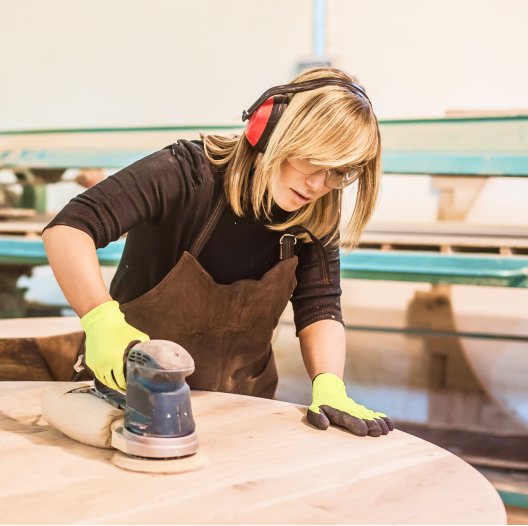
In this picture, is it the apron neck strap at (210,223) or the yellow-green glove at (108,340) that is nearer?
the yellow-green glove at (108,340)

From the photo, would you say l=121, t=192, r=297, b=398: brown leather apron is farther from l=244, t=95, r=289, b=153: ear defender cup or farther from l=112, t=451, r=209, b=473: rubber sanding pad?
l=112, t=451, r=209, b=473: rubber sanding pad

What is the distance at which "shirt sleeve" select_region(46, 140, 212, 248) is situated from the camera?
1.43 metres

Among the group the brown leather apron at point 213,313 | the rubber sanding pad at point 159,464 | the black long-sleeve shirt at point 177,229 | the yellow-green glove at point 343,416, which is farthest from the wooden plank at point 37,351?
the rubber sanding pad at point 159,464

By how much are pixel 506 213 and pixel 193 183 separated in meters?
2.61

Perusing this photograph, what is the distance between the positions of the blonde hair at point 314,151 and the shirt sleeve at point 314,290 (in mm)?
85

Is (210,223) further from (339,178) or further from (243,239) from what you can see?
(339,178)

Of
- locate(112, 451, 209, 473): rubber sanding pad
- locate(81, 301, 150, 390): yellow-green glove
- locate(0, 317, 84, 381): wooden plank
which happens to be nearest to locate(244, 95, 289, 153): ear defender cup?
locate(81, 301, 150, 390): yellow-green glove

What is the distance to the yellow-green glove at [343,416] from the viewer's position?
52.2 inches

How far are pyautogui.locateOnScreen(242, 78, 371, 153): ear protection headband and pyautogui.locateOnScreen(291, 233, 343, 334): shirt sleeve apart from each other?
14.3 inches

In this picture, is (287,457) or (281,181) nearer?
(287,457)

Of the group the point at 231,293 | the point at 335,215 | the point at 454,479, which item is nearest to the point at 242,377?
the point at 231,293

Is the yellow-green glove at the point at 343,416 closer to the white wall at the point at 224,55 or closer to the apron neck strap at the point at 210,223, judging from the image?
A: the apron neck strap at the point at 210,223

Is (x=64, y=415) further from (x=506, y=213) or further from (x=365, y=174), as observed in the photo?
(x=506, y=213)

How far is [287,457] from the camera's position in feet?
3.80
